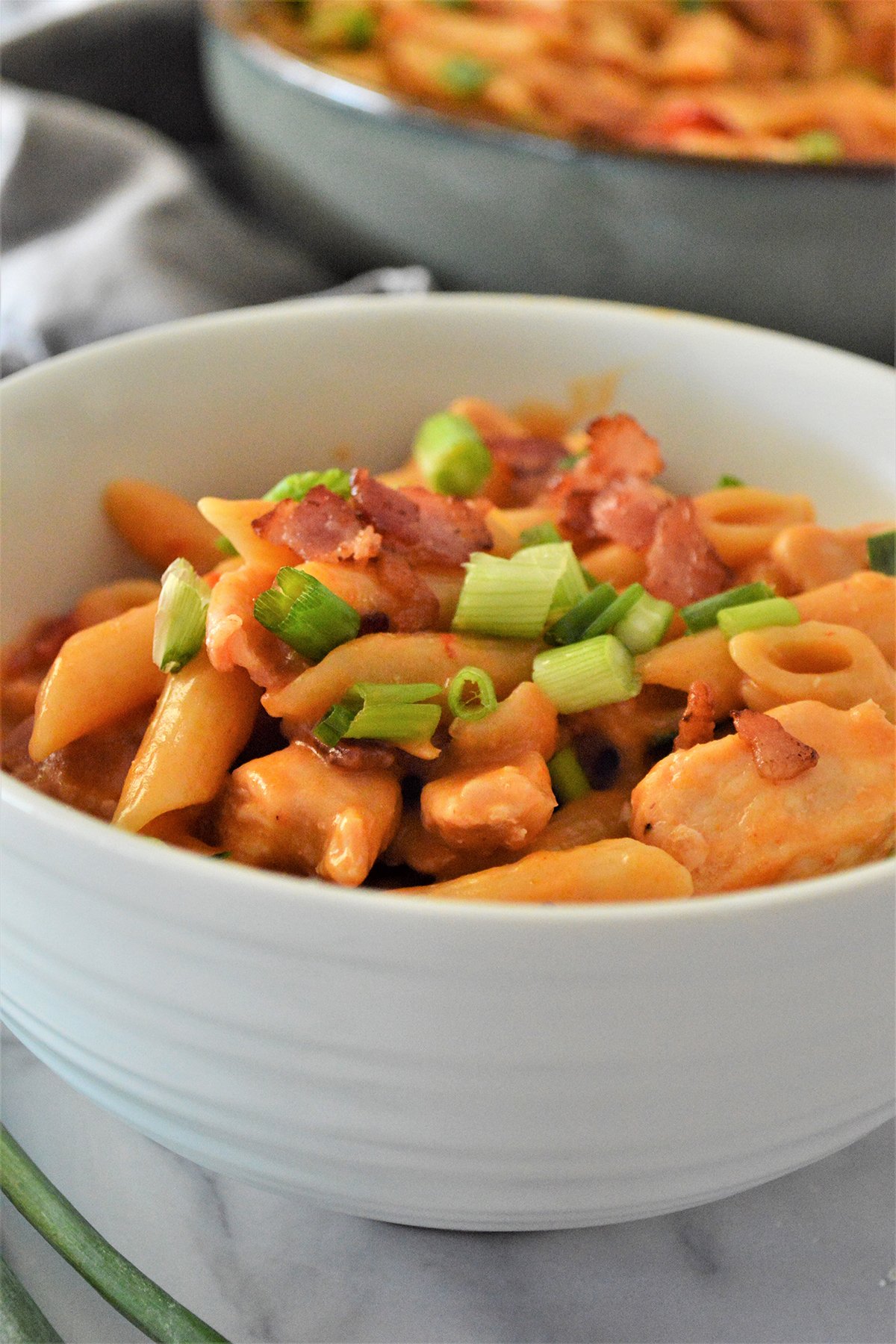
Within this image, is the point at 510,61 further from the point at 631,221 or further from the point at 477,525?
the point at 477,525

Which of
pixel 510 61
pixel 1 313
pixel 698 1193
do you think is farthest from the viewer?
pixel 510 61

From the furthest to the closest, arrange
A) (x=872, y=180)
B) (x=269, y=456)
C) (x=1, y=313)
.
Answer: (x=1, y=313)
(x=872, y=180)
(x=269, y=456)

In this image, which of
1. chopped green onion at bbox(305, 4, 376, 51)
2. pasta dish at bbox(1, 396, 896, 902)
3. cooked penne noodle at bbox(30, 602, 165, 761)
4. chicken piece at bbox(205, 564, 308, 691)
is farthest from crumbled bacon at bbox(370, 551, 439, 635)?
chopped green onion at bbox(305, 4, 376, 51)

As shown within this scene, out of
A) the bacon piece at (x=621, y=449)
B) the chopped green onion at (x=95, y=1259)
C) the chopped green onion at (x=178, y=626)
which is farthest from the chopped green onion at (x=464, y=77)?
the chopped green onion at (x=95, y=1259)

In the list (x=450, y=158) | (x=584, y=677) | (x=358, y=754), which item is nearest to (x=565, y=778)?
(x=584, y=677)

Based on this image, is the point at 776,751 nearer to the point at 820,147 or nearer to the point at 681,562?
the point at 681,562

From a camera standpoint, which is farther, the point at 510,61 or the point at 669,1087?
the point at 510,61

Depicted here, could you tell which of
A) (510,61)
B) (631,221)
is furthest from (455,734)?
(510,61)

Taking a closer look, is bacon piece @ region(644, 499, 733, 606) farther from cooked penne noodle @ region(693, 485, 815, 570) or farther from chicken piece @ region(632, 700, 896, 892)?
chicken piece @ region(632, 700, 896, 892)
